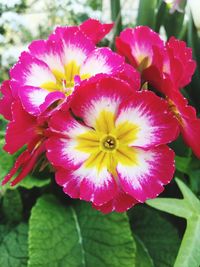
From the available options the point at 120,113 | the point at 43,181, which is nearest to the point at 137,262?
the point at 43,181

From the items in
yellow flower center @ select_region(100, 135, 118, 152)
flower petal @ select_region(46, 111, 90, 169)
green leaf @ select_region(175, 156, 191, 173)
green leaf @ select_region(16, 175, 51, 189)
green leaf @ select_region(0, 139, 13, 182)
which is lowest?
green leaf @ select_region(16, 175, 51, 189)

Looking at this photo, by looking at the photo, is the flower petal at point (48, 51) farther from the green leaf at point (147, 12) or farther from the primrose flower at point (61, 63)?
the green leaf at point (147, 12)

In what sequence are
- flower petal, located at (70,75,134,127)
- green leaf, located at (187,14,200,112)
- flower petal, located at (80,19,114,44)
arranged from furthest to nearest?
1. green leaf, located at (187,14,200,112)
2. flower petal, located at (80,19,114,44)
3. flower petal, located at (70,75,134,127)

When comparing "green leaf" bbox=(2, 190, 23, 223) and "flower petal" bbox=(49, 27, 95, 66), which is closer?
"flower petal" bbox=(49, 27, 95, 66)

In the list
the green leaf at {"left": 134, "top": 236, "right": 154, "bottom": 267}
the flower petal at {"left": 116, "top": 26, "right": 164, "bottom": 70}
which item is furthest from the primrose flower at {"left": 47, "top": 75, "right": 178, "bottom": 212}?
the green leaf at {"left": 134, "top": 236, "right": 154, "bottom": 267}

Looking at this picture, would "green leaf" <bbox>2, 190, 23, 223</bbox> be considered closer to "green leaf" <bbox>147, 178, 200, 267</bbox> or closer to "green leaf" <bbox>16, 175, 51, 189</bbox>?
"green leaf" <bbox>16, 175, 51, 189</bbox>

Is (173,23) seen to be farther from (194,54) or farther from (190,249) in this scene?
(190,249)

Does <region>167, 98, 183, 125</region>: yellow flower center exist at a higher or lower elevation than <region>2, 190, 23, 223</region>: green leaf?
higher

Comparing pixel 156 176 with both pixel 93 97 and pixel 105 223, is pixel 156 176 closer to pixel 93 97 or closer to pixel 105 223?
pixel 93 97
